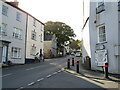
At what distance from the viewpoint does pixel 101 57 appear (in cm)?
1269

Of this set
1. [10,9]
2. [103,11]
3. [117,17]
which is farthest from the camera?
[10,9]

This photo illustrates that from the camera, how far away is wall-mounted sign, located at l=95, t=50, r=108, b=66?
12234mm

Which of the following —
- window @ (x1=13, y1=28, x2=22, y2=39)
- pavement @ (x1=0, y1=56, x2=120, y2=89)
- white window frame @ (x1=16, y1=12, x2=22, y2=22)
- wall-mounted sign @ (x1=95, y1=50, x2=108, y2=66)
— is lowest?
pavement @ (x1=0, y1=56, x2=120, y2=89)

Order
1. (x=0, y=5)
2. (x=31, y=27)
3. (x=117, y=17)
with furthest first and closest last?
(x=31, y=27)
(x=0, y=5)
(x=117, y=17)

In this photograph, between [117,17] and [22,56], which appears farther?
[22,56]

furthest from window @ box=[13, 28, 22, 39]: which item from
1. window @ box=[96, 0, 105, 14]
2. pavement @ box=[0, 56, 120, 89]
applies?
window @ box=[96, 0, 105, 14]

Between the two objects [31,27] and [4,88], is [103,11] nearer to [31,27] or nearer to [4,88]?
[4,88]

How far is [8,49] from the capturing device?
20078mm

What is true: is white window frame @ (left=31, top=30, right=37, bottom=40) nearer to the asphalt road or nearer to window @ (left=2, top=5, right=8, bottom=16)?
window @ (left=2, top=5, right=8, bottom=16)

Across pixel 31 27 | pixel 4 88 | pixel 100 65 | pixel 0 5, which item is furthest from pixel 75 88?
pixel 31 27

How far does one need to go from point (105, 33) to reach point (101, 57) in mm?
2219

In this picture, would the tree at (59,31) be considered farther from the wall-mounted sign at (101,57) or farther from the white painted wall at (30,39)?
the wall-mounted sign at (101,57)

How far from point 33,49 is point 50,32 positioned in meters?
30.3

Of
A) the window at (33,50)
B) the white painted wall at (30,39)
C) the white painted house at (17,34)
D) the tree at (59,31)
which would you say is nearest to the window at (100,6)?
the white painted house at (17,34)
